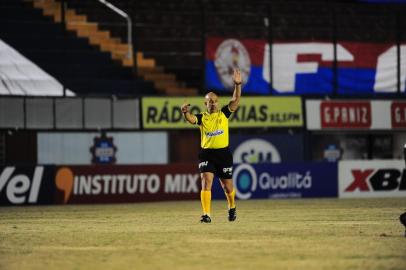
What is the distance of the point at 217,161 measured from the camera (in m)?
16.0

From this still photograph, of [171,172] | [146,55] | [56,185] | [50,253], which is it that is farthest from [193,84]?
[50,253]

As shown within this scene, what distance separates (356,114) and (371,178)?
3858mm

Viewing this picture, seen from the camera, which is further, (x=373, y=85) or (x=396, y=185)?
(x=373, y=85)

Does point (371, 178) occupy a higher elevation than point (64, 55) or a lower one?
lower

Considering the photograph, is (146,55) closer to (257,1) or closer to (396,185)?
(257,1)

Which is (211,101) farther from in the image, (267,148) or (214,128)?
(267,148)

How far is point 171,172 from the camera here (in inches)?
1043

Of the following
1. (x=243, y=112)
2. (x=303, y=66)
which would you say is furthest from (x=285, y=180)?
(x=303, y=66)

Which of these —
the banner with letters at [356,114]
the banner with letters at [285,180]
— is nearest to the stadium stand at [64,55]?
the banner with letters at [285,180]

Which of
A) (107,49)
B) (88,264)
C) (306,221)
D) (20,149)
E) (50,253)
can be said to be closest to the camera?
(88,264)

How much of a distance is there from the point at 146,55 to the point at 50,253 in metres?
20.0

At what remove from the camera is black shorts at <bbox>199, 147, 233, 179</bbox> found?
15938 millimetres

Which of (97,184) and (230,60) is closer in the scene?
(97,184)

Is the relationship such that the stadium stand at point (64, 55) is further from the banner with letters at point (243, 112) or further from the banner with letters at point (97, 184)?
the banner with letters at point (97, 184)
